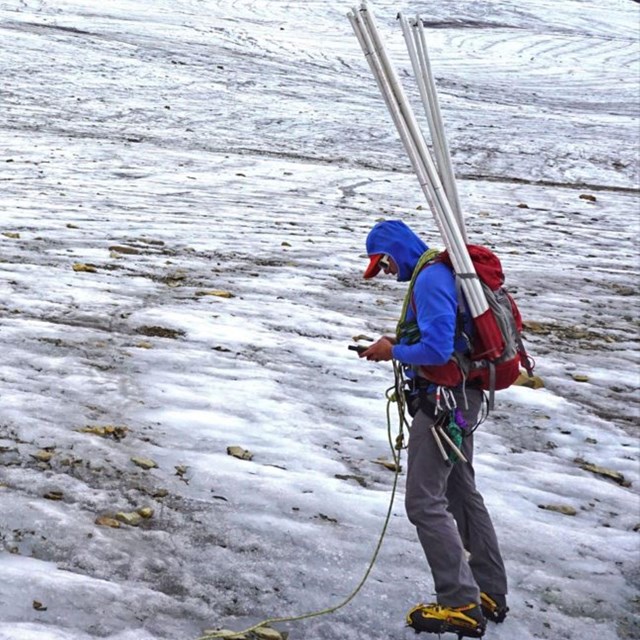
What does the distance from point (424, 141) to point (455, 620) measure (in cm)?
204

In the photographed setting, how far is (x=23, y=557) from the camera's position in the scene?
4.51 m

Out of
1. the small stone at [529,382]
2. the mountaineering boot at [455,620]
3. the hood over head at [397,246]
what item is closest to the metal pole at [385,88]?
the hood over head at [397,246]

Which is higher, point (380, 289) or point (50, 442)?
point (380, 289)

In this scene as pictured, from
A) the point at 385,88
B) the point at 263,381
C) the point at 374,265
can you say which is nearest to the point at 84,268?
the point at 263,381

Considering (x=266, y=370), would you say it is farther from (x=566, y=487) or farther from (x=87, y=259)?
(x=87, y=259)

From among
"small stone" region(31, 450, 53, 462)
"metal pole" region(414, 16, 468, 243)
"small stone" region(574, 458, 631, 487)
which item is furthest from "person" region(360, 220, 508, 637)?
"small stone" region(574, 458, 631, 487)

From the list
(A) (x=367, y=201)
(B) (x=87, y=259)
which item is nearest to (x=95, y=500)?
(B) (x=87, y=259)

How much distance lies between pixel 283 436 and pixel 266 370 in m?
1.27

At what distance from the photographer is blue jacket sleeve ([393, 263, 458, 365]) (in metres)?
4.02

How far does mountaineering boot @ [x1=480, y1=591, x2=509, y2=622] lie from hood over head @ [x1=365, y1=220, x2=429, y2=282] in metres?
1.56

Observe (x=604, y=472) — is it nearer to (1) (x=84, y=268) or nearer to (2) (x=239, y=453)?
(2) (x=239, y=453)

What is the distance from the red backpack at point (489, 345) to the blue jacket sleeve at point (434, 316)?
8 centimetres

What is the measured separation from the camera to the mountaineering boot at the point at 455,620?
4.33 m

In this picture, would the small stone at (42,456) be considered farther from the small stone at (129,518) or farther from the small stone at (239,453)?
the small stone at (239,453)
